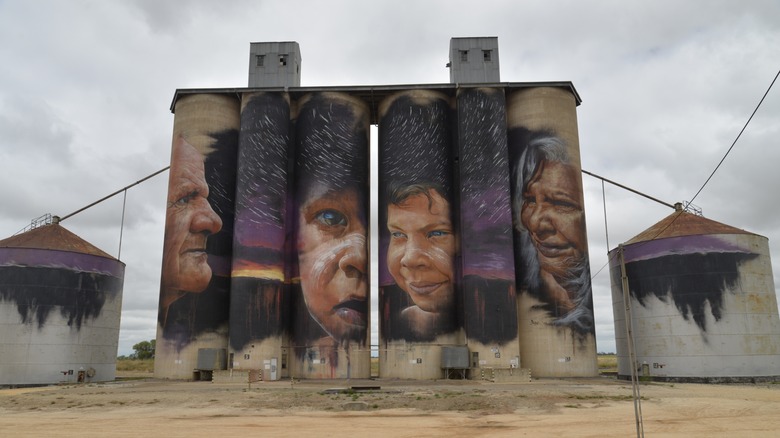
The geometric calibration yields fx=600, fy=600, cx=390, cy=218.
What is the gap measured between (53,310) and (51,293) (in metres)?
1.36

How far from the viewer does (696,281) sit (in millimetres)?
48375

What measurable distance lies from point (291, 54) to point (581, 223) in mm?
33799

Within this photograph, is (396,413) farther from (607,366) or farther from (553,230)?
(607,366)

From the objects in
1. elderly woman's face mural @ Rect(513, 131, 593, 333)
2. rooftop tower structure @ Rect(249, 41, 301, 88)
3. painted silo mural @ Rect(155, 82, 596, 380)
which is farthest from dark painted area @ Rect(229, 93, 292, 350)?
elderly woman's face mural @ Rect(513, 131, 593, 333)

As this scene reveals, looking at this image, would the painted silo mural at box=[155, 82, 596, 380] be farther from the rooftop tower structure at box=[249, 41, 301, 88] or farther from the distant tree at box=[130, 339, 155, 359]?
the distant tree at box=[130, 339, 155, 359]

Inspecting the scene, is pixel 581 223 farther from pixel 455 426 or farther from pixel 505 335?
pixel 455 426

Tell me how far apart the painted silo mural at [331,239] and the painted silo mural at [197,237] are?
22.5ft

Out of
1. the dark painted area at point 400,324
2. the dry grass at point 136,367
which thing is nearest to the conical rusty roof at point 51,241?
the dark painted area at point 400,324

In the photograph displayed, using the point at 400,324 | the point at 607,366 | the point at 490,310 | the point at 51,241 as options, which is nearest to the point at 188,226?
the point at 51,241

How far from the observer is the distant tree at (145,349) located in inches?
Result: 5103

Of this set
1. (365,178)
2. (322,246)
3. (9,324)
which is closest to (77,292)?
(9,324)

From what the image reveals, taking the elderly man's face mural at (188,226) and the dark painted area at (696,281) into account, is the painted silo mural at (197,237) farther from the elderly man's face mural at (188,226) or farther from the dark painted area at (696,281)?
the dark painted area at (696,281)

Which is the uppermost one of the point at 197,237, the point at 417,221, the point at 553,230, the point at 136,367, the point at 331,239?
the point at 417,221

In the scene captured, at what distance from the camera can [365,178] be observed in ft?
194
